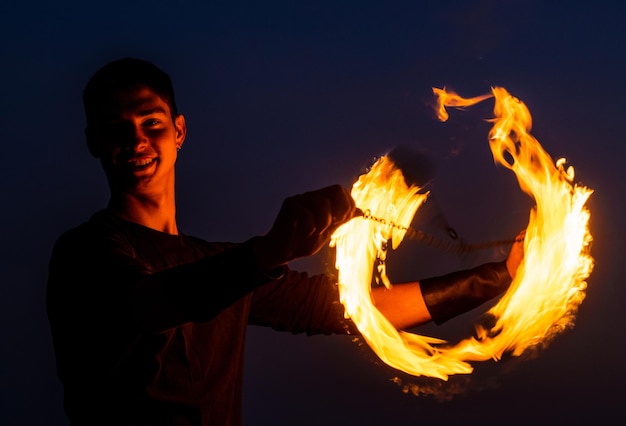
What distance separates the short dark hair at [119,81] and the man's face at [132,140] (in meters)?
0.03

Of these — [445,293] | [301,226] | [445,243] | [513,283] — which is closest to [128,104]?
[301,226]

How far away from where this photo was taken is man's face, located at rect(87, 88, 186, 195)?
2.57m

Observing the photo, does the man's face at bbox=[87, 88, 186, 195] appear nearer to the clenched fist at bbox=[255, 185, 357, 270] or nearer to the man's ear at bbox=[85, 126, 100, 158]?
the man's ear at bbox=[85, 126, 100, 158]

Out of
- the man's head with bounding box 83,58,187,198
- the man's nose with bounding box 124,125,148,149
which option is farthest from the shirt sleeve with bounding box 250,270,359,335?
the man's nose with bounding box 124,125,148,149

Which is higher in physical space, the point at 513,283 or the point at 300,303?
the point at 513,283

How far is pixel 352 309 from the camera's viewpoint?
2613 millimetres

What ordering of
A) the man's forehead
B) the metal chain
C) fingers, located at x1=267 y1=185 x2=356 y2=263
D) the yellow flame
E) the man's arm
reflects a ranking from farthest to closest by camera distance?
the yellow flame, the man's arm, the man's forehead, the metal chain, fingers, located at x1=267 y1=185 x2=356 y2=263

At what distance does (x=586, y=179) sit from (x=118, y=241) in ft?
8.40

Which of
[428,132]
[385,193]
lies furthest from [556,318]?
[428,132]

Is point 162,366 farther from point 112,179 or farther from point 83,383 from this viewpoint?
point 112,179

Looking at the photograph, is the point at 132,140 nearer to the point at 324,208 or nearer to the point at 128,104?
the point at 128,104

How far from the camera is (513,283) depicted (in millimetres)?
2699

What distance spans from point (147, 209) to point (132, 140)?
0.25 m

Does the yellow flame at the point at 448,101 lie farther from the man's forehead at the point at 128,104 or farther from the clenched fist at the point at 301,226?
the clenched fist at the point at 301,226
